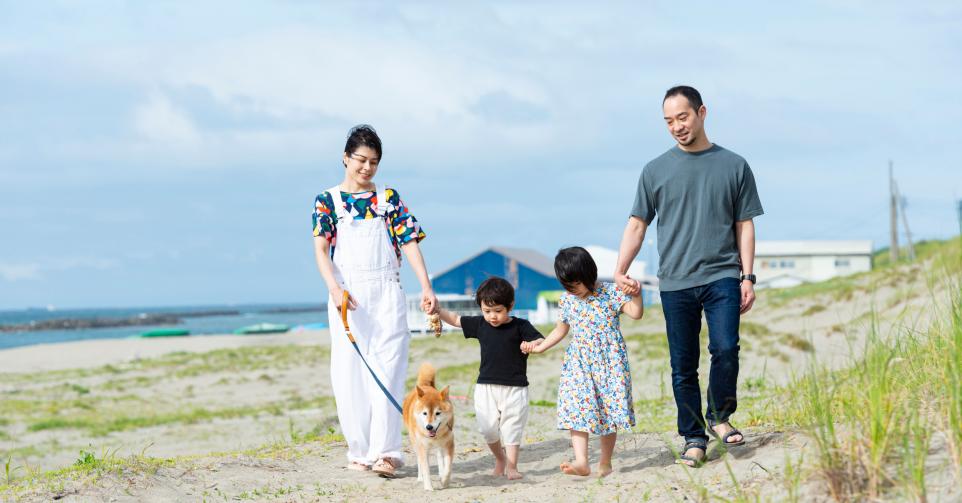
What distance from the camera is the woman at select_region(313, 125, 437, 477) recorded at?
6402 mm

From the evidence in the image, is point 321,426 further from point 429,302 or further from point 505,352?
point 505,352

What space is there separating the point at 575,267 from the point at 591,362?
626 millimetres

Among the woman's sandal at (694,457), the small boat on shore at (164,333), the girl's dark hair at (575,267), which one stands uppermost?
the girl's dark hair at (575,267)

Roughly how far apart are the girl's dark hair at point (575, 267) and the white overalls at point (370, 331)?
1299 mm

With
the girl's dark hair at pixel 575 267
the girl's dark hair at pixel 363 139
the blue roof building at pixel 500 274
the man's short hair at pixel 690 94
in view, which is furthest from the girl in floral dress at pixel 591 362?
the blue roof building at pixel 500 274

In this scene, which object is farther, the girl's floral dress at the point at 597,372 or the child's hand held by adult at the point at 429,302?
the child's hand held by adult at the point at 429,302

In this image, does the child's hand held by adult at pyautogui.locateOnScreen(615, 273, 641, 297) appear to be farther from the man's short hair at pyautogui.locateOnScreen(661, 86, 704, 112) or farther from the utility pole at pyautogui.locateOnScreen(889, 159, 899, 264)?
the utility pole at pyautogui.locateOnScreen(889, 159, 899, 264)

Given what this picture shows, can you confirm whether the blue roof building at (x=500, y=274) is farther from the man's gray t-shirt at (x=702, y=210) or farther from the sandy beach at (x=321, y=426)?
the man's gray t-shirt at (x=702, y=210)

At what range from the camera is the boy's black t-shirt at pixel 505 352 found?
613cm

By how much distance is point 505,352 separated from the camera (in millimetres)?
6141

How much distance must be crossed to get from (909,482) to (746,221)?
211 cm

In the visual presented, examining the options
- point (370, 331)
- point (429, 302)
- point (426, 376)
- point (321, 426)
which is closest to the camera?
point (426, 376)

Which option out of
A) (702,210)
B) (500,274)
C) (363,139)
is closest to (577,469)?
(702,210)

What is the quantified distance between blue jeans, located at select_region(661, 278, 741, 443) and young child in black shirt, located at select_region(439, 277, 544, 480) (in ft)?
2.94
